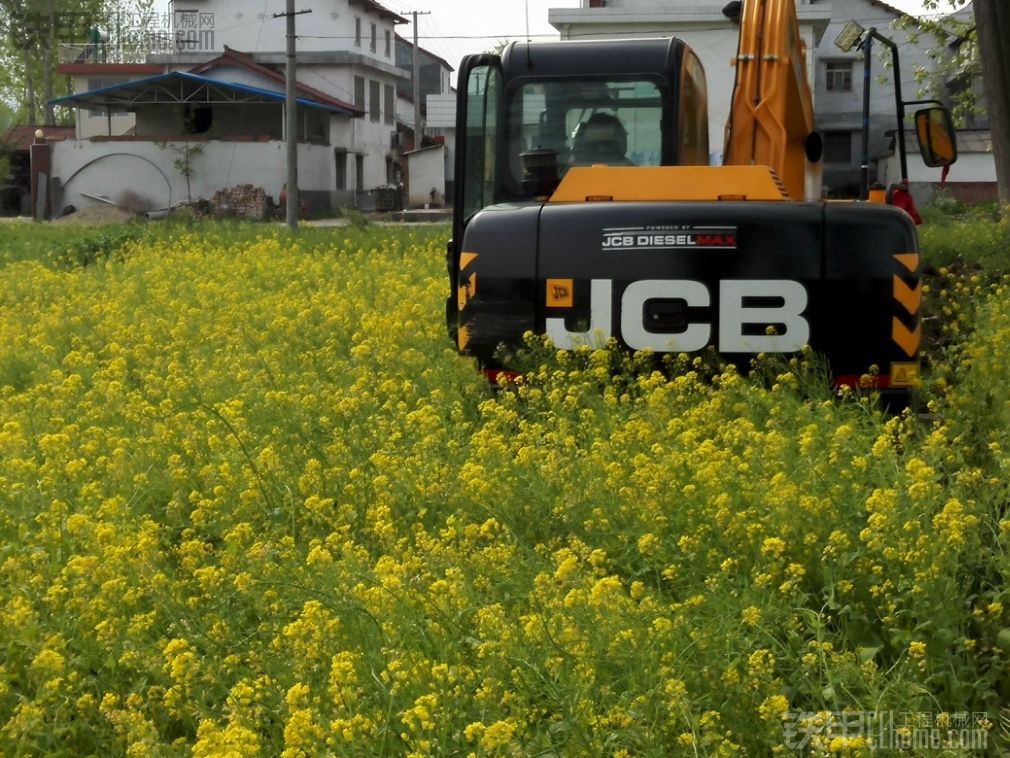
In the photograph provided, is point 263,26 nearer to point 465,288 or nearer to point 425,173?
point 425,173

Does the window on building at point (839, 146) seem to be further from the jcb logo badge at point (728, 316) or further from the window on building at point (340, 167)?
the jcb logo badge at point (728, 316)

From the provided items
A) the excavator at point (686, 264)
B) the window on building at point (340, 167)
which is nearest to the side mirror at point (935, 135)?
the excavator at point (686, 264)

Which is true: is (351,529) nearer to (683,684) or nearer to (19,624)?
(19,624)

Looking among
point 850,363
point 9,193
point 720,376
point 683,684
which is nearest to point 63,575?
point 683,684

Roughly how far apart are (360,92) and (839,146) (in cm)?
1797

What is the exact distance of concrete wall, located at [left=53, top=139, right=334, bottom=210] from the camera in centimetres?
4841

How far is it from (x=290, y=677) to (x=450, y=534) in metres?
1.02

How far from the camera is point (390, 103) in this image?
6438 cm

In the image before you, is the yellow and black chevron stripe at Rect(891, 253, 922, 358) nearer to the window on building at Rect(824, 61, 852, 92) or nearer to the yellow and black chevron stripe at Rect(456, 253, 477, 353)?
the yellow and black chevron stripe at Rect(456, 253, 477, 353)

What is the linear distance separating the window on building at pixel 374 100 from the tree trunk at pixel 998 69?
146 feet

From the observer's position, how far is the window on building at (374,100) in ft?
201

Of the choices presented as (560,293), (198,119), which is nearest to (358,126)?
(198,119)

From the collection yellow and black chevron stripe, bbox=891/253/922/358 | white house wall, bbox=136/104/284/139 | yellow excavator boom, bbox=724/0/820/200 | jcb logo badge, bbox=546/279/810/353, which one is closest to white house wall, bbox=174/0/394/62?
white house wall, bbox=136/104/284/139

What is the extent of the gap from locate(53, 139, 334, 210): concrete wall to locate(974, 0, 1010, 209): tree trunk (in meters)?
32.3
